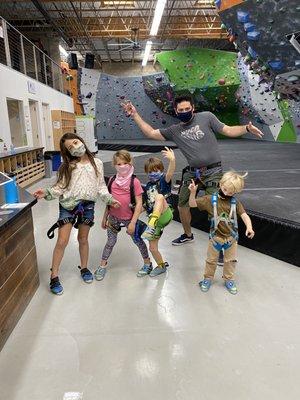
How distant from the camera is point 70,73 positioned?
14.9 metres

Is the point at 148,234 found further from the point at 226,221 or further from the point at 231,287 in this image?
the point at 231,287

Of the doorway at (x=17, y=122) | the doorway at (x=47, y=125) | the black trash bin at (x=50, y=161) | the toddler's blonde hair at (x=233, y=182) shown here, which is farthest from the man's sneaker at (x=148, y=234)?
the doorway at (x=47, y=125)

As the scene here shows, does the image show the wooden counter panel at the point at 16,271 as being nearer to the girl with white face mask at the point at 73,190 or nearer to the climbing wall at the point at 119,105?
the girl with white face mask at the point at 73,190

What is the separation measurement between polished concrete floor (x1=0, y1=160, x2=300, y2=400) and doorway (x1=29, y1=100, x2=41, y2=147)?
7667mm

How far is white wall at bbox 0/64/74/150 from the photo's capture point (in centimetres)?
704

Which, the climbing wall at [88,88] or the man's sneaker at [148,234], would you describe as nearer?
the man's sneaker at [148,234]

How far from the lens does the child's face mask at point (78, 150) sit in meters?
2.42

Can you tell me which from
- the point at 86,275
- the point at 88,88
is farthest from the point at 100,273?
the point at 88,88

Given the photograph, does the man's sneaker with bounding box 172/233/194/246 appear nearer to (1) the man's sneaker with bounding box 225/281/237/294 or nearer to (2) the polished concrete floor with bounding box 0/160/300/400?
(2) the polished concrete floor with bounding box 0/160/300/400

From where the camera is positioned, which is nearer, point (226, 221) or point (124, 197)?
point (226, 221)

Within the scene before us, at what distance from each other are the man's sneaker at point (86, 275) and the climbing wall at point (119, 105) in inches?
540

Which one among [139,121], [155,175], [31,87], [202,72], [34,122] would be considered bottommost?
[155,175]

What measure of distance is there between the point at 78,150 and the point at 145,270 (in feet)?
3.53

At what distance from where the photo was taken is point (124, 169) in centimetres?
253
